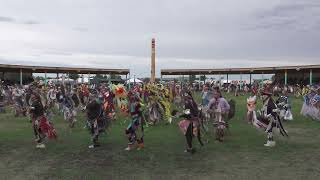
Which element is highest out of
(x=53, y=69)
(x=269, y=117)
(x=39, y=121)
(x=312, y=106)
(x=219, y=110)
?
(x=53, y=69)

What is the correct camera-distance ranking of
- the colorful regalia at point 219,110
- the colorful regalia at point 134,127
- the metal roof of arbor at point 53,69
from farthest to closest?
the metal roof of arbor at point 53,69, the colorful regalia at point 219,110, the colorful regalia at point 134,127

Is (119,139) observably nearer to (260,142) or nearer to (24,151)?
(24,151)

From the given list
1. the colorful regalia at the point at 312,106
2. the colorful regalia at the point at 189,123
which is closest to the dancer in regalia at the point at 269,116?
the colorful regalia at the point at 189,123

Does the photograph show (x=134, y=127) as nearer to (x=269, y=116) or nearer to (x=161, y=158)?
(x=161, y=158)

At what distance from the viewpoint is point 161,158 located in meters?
13.5

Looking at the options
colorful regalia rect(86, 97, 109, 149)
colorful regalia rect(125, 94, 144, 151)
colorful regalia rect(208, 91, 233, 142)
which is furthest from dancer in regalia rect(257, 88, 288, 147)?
colorful regalia rect(86, 97, 109, 149)

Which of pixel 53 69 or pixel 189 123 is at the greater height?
pixel 53 69

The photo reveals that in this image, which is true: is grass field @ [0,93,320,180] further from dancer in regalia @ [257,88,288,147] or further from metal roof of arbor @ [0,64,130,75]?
metal roof of arbor @ [0,64,130,75]

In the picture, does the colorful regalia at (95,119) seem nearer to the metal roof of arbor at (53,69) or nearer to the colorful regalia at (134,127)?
the colorful regalia at (134,127)

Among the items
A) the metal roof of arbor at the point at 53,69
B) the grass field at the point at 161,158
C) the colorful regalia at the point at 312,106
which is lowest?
the grass field at the point at 161,158

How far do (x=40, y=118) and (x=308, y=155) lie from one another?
7.84 meters

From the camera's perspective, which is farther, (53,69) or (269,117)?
(53,69)

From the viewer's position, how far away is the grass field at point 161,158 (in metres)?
11.6

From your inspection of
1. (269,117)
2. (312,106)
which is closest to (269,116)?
(269,117)
